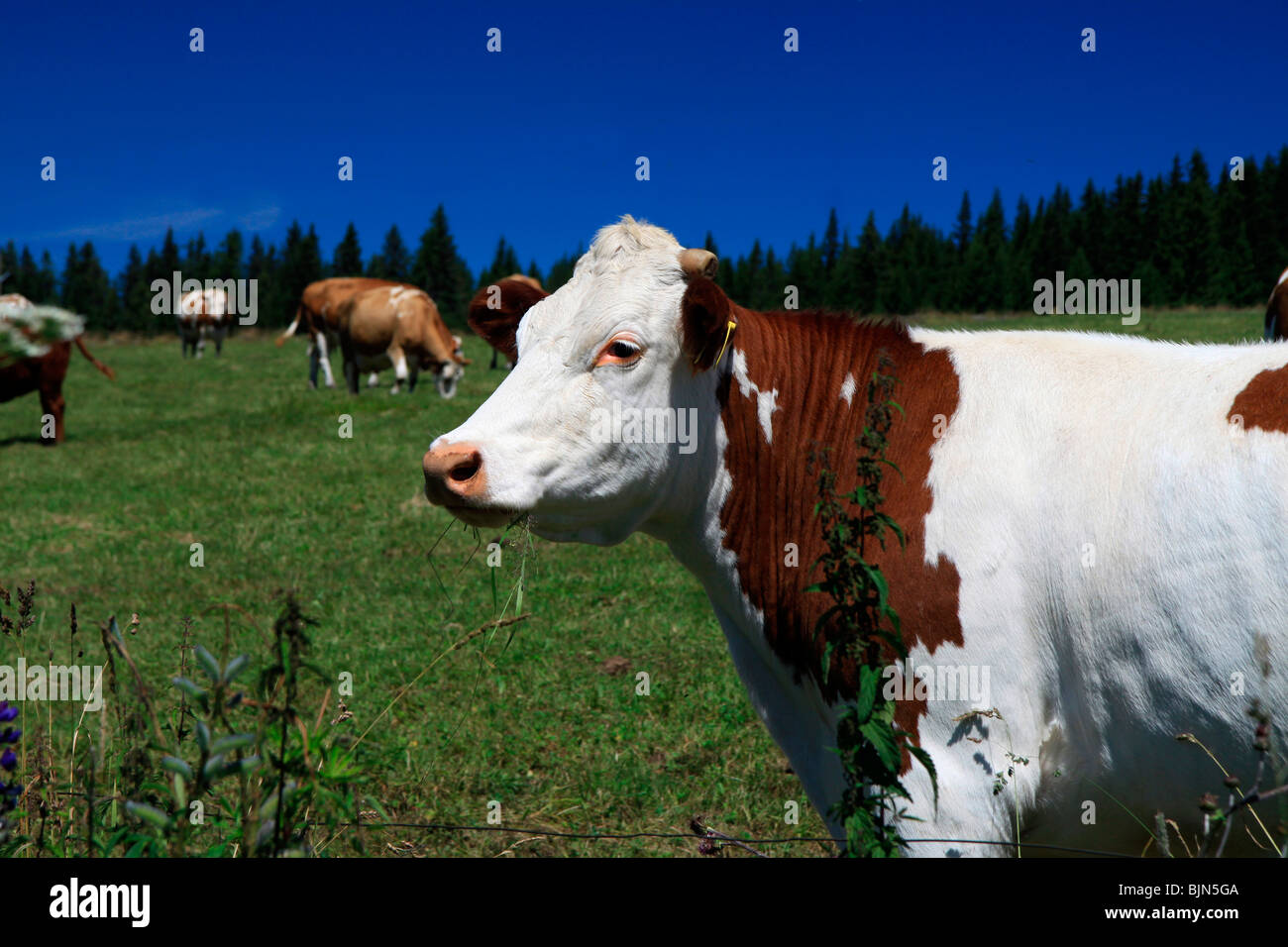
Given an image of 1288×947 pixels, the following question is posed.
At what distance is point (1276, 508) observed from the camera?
103 inches

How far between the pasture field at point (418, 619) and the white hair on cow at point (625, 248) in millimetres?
1076

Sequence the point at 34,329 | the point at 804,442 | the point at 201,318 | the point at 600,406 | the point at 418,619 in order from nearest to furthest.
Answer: the point at 34,329, the point at 600,406, the point at 804,442, the point at 418,619, the point at 201,318

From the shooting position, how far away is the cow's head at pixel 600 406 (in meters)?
3.11

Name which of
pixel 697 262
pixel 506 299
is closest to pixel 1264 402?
pixel 697 262

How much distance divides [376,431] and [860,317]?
13910mm

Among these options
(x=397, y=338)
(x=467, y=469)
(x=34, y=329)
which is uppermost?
(x=397, y=338)

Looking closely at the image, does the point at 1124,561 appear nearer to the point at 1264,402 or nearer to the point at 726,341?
the point at 1264,402

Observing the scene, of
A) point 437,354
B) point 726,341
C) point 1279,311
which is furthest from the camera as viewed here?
point 437,354

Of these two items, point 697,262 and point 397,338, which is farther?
point 397,338

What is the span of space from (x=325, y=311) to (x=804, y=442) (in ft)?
79.5

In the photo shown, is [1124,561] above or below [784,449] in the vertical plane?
below

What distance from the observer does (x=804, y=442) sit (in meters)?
3.60

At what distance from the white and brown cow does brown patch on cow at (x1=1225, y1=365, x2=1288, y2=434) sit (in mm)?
42105
